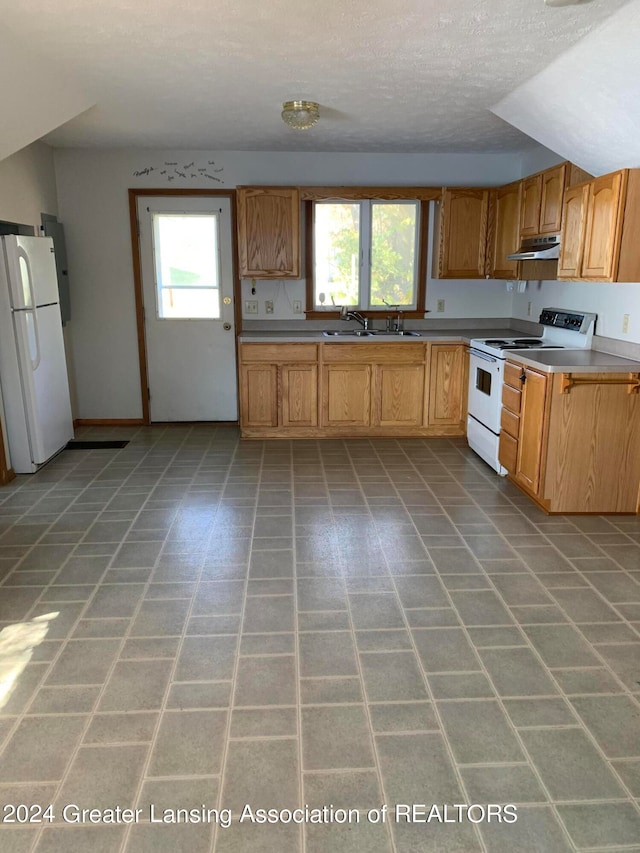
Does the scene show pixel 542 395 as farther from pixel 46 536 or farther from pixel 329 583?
pixel 46 536

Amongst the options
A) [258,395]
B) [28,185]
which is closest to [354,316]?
[258,395]

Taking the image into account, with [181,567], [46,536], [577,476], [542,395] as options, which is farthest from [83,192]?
[577,476]

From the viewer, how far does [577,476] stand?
147 inches

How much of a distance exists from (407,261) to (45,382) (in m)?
3.26

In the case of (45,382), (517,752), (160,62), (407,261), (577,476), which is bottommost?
(517,752)

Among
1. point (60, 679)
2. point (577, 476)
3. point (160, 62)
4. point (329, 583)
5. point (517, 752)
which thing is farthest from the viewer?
point (577, 476)

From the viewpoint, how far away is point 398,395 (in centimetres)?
542

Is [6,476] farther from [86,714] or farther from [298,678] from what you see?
[298,678]

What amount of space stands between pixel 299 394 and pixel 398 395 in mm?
848

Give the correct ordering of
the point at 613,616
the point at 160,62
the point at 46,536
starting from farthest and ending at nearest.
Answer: the point at 46,536 → the point at 160,62 → the point at 613,616

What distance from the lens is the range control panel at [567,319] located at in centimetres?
438

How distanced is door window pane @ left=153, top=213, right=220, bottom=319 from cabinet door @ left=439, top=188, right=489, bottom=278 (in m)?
2.01

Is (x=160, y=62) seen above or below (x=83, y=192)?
above

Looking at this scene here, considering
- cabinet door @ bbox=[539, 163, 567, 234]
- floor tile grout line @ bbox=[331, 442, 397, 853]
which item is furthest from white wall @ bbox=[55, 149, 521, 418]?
floor tile grout line @ bbox=[331, 442, 397, 853]
